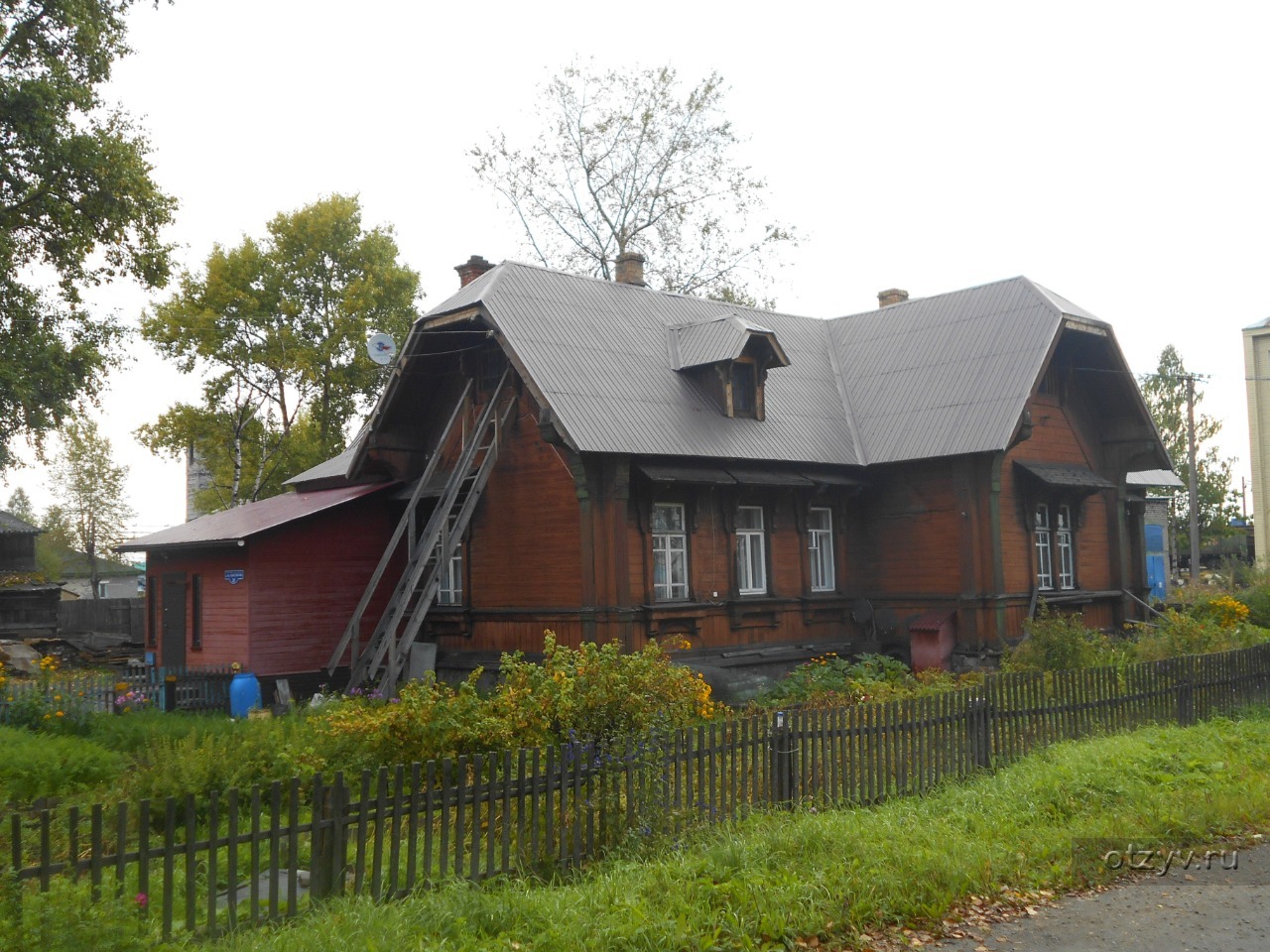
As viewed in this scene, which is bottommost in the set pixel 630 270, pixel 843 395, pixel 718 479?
pixel 718 479

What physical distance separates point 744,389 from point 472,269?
19.7ft

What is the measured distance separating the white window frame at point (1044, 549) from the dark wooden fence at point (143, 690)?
46.6ft

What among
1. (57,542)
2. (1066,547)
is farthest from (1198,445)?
(57,542)

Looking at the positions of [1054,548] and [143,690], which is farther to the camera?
[1054,548]

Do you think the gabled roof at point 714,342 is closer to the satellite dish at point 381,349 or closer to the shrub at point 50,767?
the satellite dish at point 381,349

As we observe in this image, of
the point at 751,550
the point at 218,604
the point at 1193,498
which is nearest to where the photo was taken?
the point at 751,550

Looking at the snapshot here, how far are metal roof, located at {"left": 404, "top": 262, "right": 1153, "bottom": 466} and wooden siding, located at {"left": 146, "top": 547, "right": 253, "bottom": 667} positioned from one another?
5.41 m

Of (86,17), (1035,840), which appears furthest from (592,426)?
(86,17)

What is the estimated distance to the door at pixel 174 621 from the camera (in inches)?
799

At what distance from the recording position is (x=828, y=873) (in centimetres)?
744

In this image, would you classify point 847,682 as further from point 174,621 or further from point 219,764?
point 174,621

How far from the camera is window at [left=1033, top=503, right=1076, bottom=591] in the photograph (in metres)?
21.0

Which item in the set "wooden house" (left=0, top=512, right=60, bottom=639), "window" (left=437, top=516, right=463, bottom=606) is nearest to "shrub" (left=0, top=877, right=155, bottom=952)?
"window" (left=437, top=516, right=463, bottom=606)

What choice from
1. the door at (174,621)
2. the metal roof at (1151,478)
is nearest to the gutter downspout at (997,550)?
the metal roof at (1151,478)
